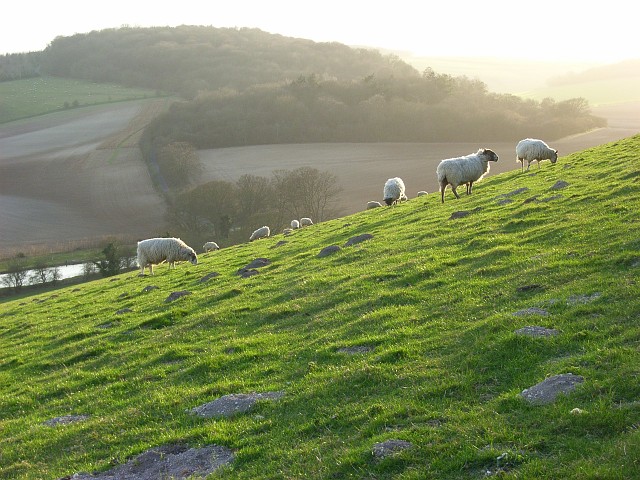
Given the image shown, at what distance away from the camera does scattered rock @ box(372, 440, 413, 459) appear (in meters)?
7.85

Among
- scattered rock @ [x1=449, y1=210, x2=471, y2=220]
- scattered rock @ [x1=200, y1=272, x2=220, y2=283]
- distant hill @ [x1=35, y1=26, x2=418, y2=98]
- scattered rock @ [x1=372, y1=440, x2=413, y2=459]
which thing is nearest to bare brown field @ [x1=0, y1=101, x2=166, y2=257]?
distant hill @ [x1=35, y1=26, x2=418, y2=98]

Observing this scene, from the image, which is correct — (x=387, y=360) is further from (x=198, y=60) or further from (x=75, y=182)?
(x=198, y=60)

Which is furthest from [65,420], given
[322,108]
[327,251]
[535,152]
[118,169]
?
[322,108]

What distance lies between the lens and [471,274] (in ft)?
51.2

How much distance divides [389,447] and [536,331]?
4.18 meters

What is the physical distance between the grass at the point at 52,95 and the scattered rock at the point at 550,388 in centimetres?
13615

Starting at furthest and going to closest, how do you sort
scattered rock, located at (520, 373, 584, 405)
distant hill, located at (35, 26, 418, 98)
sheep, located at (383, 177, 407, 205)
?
distant hill, located at (35, 26, 418, 98), sheep, located at (383, 177, 407, 205), scattered rock, located at (520, 373, 584, 405)

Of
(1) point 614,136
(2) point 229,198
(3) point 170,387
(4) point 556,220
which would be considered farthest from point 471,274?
(1) point 614,136

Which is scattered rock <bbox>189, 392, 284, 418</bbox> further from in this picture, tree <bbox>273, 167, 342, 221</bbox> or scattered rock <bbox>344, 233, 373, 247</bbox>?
tree <bbox>273, 167, 342, 221</bbox>

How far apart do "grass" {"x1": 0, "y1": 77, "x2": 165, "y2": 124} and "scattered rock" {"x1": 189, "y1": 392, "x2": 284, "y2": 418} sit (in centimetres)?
13166

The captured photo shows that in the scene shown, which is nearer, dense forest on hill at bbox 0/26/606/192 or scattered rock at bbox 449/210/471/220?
scattered rock at bbox 449/210/471/220

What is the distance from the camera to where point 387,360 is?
11242 millimetres

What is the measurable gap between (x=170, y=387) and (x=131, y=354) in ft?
12.6

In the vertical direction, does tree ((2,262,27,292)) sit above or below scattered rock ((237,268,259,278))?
below
